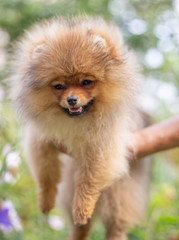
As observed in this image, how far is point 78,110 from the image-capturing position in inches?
79.9

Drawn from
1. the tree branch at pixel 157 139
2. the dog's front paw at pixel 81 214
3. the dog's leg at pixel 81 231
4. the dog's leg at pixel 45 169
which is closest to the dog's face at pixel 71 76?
the dog's leg at pixel 45 169

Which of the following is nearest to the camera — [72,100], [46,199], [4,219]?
[72,100]

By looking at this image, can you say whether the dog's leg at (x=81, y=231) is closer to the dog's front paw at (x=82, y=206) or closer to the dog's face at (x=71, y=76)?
the dog's front paw at (x=82, y=206)

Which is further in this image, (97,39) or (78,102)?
(97,39)

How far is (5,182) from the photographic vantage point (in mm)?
2326

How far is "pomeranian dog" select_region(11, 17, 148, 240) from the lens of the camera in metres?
2.00

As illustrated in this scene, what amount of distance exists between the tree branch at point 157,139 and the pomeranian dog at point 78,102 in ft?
0.28

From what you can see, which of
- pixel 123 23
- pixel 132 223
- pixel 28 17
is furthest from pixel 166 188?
pixel 28 17

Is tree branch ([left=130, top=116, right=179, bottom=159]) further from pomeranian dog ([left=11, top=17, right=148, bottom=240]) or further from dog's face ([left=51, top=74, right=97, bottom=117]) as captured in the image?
dog's face ([left=51, top=74, right=97, bottom=117])

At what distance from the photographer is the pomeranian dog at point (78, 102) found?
78.7 inches

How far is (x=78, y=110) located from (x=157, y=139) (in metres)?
0.72

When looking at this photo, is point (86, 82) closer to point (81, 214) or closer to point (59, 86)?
point (59, 86)

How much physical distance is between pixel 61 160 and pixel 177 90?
4019 mm

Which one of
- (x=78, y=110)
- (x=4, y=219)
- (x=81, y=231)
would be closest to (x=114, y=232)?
(x=81, y=231)
